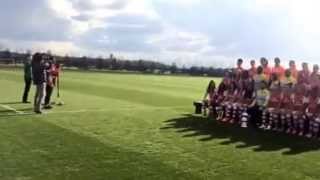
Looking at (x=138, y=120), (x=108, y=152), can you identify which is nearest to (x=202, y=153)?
(x=108, y=152)

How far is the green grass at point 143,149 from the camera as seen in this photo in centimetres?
1015

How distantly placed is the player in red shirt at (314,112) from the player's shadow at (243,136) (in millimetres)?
417

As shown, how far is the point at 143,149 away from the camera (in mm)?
12172

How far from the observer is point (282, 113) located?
15.5 metres

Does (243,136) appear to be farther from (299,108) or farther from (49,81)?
(49,81)

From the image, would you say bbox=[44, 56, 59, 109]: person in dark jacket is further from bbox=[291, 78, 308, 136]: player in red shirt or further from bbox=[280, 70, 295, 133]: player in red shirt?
bbox=[291, 78, 308, 136]: player in red shirt

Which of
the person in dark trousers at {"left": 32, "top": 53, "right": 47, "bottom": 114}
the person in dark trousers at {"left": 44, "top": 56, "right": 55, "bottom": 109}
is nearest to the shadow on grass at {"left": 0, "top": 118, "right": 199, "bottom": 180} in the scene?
the person in dark trousers at {"left": 32, "top": 53, "right": 47, "bottom": 114}

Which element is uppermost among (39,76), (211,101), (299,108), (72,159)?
(39,76)

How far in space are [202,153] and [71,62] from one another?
8157 cm

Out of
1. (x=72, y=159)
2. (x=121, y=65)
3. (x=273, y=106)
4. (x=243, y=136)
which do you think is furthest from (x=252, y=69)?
(x=121, y=65)

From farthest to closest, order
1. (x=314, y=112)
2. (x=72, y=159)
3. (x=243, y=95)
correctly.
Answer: (x=243, y=95) → (x=314, y=112) → (x=72, y=159)

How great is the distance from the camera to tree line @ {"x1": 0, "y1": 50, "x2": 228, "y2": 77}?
9038cm

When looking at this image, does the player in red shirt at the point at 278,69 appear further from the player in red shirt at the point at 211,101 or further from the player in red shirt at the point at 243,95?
the player in red shirt at the point at 211,101

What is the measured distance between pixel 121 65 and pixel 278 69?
8085 centimetres
